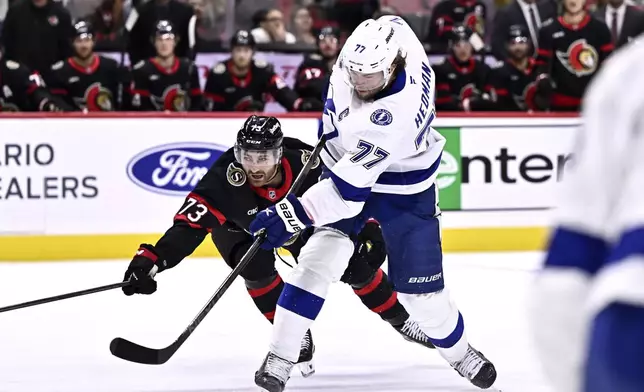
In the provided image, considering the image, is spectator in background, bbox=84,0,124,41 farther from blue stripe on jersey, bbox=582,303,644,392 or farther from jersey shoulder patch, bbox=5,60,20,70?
blue stripe on jersey, bbox=582,303,644,392

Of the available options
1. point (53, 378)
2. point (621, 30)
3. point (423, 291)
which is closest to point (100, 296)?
point (53, 378)

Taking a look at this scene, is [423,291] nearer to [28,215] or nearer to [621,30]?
[28,215]

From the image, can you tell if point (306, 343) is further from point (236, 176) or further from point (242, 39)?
point (242, 39)

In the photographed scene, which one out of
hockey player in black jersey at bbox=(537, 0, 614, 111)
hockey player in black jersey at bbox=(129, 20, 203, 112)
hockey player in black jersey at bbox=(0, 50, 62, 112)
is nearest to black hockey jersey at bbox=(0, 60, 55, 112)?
hockey player in black jersey at bbox=(0, 50, 62, 112)

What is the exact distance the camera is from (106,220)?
234 inches

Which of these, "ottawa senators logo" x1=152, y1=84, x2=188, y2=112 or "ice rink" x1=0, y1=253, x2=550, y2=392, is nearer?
"ice rink" x1=0, y1=253, x2=550, y2=392

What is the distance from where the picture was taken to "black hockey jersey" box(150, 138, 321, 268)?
3.30 metres

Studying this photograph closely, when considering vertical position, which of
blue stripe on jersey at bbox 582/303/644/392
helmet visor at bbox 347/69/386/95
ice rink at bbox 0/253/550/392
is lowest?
ice rink at bbox 0/253/550/392

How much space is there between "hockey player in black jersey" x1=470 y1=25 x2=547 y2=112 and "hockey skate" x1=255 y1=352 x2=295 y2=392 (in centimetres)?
408

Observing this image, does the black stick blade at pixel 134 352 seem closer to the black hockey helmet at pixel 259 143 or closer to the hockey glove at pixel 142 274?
the hockey glove at pixel 142 274

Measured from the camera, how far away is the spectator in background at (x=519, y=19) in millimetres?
7375

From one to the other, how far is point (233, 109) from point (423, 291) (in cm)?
365

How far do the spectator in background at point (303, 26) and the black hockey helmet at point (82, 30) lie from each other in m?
1.43

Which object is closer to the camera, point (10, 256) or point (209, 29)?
point (10, 256)
